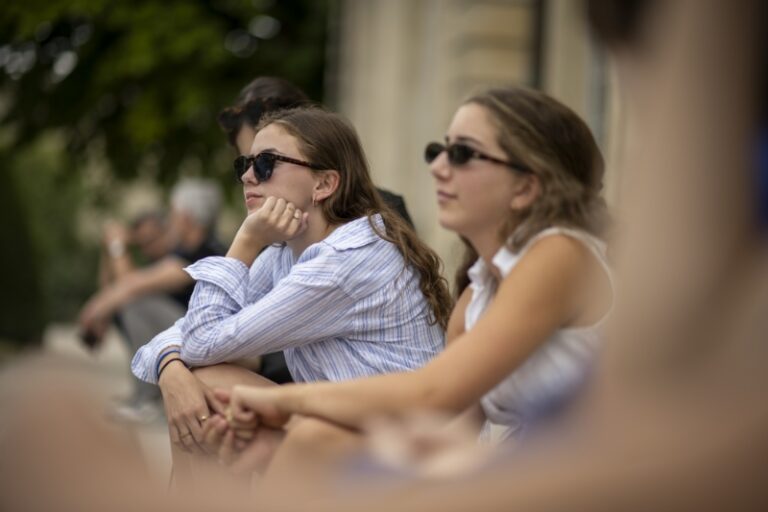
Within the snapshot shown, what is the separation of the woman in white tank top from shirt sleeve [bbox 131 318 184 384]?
632mm

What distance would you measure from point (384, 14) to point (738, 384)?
1469cm

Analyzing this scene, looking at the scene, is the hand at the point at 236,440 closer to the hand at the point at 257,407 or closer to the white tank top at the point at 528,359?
the hand at the point at 257,407

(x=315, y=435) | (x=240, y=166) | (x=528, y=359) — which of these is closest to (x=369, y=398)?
(x=315, y=435)

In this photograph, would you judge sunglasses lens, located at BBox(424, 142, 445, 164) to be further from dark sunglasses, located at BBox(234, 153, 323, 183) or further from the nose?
dark sunglasses, located at BBox(234, 153, 323, 183)

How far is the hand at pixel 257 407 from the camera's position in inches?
85.5

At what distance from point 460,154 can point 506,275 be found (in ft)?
0.78

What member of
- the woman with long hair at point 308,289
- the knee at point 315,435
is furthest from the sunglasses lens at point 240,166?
the knee at point 315,435

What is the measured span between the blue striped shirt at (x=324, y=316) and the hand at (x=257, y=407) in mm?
336

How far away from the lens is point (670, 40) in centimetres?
55

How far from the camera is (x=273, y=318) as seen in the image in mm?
2598

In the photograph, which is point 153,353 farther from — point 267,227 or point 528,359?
point 528,359

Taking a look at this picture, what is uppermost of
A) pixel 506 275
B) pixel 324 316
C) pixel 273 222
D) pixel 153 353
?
pixel 506 275

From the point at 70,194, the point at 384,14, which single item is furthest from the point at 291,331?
the point at 70,194

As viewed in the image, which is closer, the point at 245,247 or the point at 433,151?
the point at 433,151
